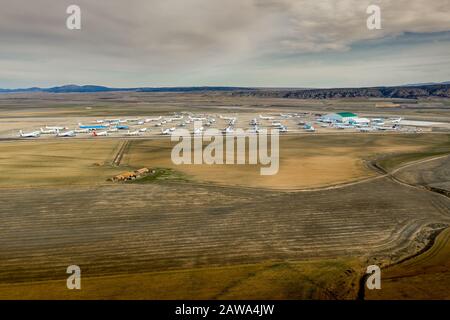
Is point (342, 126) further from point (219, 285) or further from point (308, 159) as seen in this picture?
point (219, 285)

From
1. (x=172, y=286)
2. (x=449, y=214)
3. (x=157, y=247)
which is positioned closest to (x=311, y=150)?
(x=449, y=214)

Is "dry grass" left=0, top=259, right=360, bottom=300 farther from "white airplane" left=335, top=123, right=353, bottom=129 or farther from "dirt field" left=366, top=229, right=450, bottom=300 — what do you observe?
"white airplane" left=335, top=123, right=353, bottom=129

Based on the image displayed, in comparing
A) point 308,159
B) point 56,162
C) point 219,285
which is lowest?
point 219,285

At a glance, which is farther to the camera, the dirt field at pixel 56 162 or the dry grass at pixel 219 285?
the dirt field at pixel 56 162

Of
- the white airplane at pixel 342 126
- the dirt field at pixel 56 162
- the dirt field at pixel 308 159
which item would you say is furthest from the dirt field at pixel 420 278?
the white airplane at pixel 342 126

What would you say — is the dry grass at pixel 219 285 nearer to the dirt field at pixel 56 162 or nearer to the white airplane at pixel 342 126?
the dirt field at pixel 56 162

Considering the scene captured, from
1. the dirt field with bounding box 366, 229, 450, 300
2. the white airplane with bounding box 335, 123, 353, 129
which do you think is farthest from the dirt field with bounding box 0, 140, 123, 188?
the white airplane with bounding box 335, 123, 353, 129

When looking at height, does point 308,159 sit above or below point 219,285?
above

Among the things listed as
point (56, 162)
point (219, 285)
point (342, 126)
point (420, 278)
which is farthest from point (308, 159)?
point (342, 126)

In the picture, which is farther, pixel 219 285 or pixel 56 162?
pixel 56 162

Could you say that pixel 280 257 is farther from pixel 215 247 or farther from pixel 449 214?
pixel 449 214
